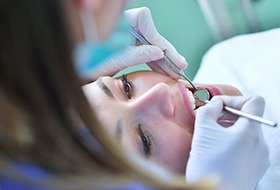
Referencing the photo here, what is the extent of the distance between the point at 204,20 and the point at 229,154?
3.61 ft

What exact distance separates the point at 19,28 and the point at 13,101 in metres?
0.09

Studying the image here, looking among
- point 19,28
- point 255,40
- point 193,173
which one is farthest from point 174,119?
point 19,28

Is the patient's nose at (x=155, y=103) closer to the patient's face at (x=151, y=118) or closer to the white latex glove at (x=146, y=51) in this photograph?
the patient's face at (x=151, y=118)

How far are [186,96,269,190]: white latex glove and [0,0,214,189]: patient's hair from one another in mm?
452

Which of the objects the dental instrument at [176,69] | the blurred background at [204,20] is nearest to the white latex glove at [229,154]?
the dental instrument at [176,69]

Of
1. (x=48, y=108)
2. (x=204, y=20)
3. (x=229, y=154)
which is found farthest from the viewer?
(x=204, y=20)

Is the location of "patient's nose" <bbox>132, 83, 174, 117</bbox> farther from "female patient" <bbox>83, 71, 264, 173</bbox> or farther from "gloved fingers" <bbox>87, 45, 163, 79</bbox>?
"gloved fingers" <bbox>87, 45, 163, 79</bbox>

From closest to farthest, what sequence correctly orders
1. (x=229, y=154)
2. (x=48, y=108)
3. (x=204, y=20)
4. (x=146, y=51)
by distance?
(x=48, y=108), (x=229, y=154), (x=146, y=51), (x=204, y=20)

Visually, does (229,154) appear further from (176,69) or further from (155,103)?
(176,69)

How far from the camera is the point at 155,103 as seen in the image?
122 cm

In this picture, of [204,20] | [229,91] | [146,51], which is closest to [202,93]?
[229,91]

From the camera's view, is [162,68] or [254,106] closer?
[254,106]

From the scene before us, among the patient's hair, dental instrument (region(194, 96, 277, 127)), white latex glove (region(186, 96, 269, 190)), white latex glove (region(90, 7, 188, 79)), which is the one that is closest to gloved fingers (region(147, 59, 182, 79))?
white latex glove (region(90, 7, 188, 79))

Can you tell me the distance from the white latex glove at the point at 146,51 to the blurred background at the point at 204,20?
1.87ft
